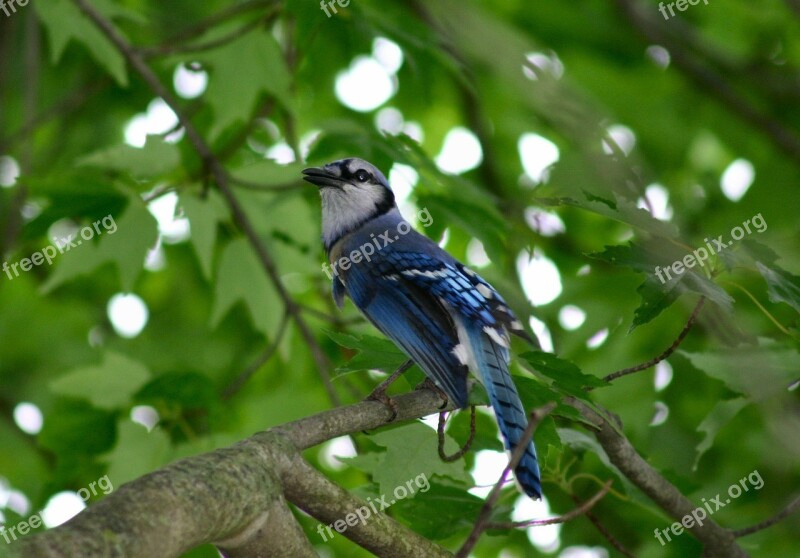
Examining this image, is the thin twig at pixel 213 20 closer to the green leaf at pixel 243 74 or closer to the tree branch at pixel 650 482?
the green leaf at pixel 243 74

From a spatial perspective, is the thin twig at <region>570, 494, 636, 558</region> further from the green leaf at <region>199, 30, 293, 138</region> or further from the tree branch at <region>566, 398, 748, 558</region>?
the green leaf at <region>199, 30, 293, 138</region>

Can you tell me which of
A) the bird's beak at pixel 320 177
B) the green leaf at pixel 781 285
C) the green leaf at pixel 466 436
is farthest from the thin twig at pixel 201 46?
the green leaf at pixel 781 285

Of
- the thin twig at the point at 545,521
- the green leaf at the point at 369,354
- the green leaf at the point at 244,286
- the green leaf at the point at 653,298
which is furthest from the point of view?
the green leaf at the point at 244,286

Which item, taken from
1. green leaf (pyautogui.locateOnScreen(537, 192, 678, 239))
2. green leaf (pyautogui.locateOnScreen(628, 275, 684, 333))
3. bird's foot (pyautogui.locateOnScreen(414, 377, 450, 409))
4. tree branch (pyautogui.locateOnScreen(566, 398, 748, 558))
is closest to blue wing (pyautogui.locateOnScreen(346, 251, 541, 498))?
bird's foot (pyautogui.locateOnScreen(414, 377, 450, 409))

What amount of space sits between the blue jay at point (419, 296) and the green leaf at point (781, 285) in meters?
0.74

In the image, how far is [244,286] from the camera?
4.34m

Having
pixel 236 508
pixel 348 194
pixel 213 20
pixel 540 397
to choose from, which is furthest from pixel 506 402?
pixel 213 20

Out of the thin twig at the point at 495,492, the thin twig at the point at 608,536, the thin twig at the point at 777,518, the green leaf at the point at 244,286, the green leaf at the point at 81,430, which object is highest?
the green leaf at the point at 244,286

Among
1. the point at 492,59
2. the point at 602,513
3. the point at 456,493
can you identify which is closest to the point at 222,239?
the point at 602,513

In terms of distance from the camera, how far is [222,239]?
6020 mm

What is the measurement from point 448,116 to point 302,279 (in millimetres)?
1895

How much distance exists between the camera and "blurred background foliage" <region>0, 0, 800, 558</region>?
264 cm

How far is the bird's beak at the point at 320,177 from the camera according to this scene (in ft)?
13.2

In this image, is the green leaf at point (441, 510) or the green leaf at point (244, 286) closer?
the green leaf at point (441, 510)
